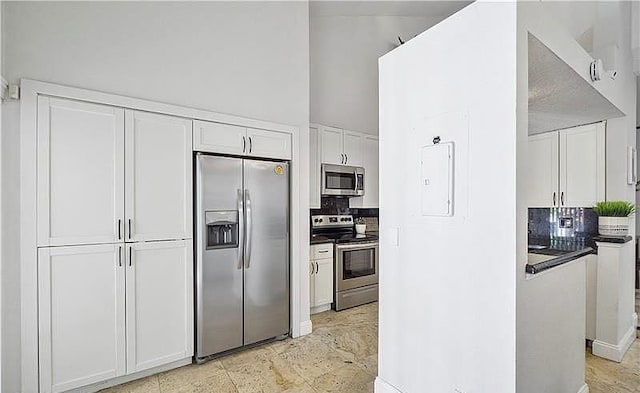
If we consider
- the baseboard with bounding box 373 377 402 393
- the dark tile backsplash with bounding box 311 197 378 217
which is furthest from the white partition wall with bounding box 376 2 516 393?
the dark tile backsplash with bounding box 311 197 378 217

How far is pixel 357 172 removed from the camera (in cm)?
484

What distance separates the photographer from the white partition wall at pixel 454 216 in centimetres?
161

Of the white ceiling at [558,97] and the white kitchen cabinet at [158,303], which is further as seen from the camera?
the white kitchen cabinet at [158,303]

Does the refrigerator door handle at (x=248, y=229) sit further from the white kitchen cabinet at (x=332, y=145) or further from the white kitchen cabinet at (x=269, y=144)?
the white kitchen cabinet at (x=332, y=145)

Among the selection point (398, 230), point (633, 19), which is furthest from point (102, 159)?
point (633, 19)

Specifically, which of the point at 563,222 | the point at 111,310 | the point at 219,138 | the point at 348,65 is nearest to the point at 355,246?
the point at 219,138

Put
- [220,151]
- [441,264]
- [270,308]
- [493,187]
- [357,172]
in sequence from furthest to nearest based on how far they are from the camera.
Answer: [357,172], [270,308], [220,151], [441,264], [493,187]

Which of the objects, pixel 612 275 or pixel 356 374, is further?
pixel 612 275

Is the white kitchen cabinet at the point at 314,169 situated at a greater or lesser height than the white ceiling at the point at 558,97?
lesser

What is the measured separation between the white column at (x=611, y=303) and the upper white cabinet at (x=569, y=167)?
656 mm

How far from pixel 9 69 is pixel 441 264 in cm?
285

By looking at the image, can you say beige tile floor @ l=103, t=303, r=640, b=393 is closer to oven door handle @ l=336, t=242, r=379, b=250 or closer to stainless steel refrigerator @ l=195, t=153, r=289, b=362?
stainless steel refrigerator @ l=195, t=153, r=289, b=362

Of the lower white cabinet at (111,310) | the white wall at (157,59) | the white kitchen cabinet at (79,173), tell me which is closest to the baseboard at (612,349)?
the white wall at (157,59)

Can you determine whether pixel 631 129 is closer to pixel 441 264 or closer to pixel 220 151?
pixel 441 264
